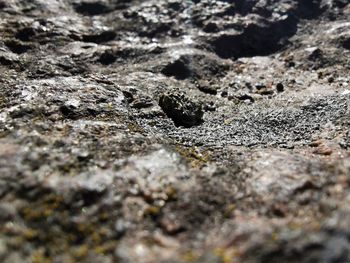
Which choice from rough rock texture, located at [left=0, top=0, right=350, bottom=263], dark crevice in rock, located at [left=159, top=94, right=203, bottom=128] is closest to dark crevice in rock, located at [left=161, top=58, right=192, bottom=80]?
rough rock texture, located at [left=0, top=0, right=350, bottom=263]

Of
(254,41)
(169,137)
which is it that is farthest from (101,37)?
(169,137)

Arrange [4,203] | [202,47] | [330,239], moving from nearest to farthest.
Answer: [330,239], [4,203], [202,47]

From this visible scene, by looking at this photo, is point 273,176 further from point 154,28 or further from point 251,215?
point 154,28

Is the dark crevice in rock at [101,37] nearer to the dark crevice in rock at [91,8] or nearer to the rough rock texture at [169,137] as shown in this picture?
the rough rock texture at [169,137]

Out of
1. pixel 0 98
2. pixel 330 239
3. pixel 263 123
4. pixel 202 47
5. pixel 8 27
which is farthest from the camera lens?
pixel 202 47

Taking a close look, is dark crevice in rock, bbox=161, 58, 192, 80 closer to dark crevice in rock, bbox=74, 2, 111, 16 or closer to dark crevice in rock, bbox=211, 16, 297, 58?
dark crevice in rock, bbox=211, 16, 297, 58

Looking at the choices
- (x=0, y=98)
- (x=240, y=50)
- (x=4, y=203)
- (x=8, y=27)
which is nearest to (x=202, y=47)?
(x=240, y=50)

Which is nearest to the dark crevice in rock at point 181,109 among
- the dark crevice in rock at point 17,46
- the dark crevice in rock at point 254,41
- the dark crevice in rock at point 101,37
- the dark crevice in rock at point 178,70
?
the dark crevice in rock at point 178,70

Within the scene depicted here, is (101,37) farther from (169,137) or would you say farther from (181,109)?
(169,137)
